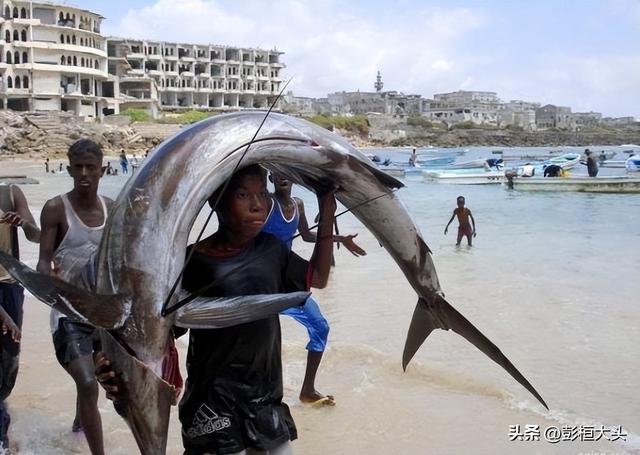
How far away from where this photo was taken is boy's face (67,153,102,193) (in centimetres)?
381

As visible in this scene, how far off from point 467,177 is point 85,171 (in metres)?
34.0

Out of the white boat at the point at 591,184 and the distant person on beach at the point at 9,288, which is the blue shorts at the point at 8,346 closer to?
the distant person on beach at the point at 9,288

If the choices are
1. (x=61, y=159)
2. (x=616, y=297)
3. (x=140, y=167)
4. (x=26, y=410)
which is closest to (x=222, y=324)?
(x=140, y=167)

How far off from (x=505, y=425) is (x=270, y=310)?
10.6ft

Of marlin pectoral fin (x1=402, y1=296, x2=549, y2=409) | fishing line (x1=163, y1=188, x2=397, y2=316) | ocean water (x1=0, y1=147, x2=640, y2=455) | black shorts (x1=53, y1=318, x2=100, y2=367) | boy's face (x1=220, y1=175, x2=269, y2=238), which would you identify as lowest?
ocean water (x1=0, y1=147, x2=640, y2=455)

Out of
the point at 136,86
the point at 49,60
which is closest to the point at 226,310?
the point at 49,60

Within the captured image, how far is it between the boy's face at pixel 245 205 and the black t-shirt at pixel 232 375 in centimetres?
12

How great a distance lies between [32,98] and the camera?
68.3 metres

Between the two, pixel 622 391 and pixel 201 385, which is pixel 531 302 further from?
pixel 201 385

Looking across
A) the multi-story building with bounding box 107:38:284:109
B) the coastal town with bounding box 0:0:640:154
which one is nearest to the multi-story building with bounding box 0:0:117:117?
the coastal town with bounding box 0:0:640:154

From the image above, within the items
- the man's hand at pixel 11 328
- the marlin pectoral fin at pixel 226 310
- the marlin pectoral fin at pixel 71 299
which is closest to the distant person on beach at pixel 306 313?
the man's hand at pixel 11 328

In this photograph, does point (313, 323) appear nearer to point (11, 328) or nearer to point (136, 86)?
point (11, 328)

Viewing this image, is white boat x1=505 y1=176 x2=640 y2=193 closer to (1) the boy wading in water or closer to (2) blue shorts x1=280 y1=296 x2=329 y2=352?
(2) blue shorts x1=280 y1=296 x2=329 y2=352

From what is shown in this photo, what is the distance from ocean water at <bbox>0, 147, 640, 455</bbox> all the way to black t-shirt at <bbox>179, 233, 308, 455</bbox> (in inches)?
77.6
